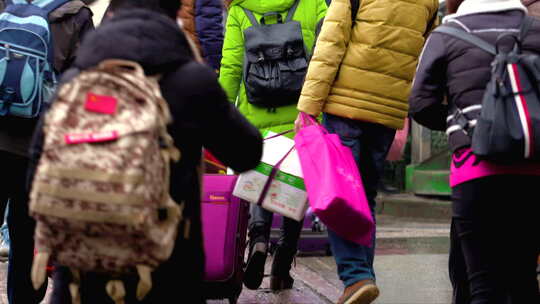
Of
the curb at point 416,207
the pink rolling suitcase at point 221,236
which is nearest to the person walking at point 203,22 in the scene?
the pink rolling suitcase at point 221,236

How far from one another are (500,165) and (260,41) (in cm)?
226

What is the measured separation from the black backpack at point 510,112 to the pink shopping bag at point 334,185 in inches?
43.2

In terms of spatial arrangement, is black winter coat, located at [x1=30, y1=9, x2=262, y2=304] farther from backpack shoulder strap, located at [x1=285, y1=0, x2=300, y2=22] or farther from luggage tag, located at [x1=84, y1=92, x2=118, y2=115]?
backpack shoulder strap, located at [x1=285, y1=0, x2=300, y2=22]

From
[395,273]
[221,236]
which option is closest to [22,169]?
[221,236]

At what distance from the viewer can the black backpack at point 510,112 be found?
341 cm

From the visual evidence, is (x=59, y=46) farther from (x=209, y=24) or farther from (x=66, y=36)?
(x=209, y=24)

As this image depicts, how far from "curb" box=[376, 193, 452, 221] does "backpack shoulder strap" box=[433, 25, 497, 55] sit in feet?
25.1

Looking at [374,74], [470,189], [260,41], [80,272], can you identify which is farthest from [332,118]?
[80,272]

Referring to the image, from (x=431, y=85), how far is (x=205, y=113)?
1531mm

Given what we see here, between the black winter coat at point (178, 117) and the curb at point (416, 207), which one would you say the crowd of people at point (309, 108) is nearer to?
the black winter coat at point (178, 117)

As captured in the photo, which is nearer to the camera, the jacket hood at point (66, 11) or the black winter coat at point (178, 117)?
the black winter coat at point (178, 117)

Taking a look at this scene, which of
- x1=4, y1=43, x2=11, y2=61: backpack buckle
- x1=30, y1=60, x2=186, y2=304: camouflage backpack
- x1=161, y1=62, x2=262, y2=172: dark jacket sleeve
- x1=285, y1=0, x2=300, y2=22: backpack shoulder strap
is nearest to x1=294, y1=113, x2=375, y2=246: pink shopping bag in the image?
x1=285, y1=0, x2=300, y2=22: backpack shoulder strap

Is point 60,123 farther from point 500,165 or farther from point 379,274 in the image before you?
point 379,274

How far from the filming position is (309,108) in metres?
5.02
